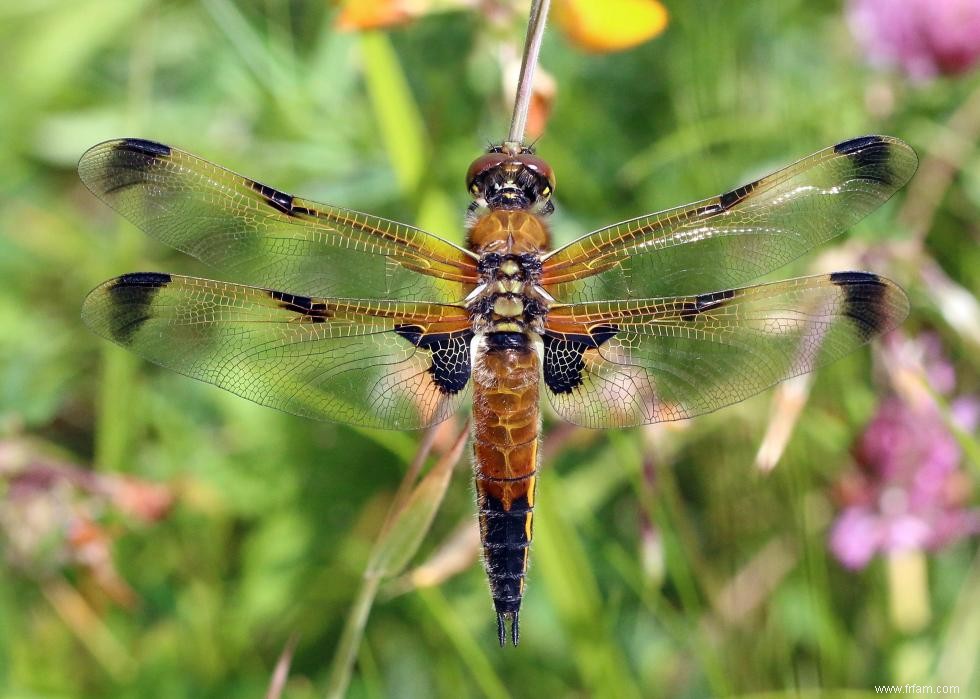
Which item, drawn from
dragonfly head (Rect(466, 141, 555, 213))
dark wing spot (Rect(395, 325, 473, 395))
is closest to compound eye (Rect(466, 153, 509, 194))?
dragonfly head (Rect(466, 141, 555, 213))

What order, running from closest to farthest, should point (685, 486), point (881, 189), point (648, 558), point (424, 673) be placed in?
point (881, 189) < point (648, 558) < point (424, 673) < point (685, 486)

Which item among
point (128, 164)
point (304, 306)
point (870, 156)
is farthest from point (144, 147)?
point (870, 156)

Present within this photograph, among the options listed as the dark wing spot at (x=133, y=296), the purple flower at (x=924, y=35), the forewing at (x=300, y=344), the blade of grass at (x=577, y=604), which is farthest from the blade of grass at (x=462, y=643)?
the purple flower at (x=924, y=35)

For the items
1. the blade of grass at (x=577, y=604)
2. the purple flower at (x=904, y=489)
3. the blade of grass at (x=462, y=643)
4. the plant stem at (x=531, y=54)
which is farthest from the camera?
the purple flower at (x=904, y=489)

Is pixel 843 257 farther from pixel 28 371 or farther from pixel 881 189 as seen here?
pixel 28 371

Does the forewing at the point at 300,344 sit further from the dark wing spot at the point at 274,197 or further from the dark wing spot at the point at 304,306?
the dark wing spot at the point at 274,197

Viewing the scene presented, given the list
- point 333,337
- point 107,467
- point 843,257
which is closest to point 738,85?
point 843,257
